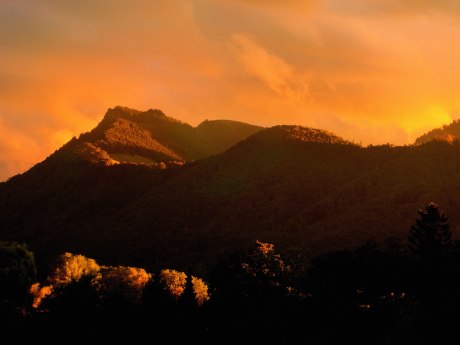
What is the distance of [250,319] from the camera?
8581cm

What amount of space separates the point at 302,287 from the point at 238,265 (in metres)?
10.2

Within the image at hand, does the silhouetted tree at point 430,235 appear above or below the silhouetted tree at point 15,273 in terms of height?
above

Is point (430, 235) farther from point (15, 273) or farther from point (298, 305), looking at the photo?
point (15, 273)

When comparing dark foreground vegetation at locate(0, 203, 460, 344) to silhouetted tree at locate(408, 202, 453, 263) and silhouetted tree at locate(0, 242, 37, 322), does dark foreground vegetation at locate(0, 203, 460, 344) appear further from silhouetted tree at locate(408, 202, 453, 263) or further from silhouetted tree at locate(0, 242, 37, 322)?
silhouetted tree at locate(0, 242, 37, 322)

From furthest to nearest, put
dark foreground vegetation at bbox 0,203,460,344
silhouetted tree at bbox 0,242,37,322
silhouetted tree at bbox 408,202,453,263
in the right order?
silhouetted tree at bbox 0,242,37,322
silhouetted tree at bbox 408,202,453,263
dark foreground vegetation at bbox 0,203,460,344

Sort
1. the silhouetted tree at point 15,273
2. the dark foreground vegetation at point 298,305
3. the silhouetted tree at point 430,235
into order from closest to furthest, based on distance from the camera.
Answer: the dark foreground vegetation at point 298,305, the silhouetted tree at point 430,235, the silhouetted tree at point 15,273

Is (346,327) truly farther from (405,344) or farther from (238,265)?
(238,265)

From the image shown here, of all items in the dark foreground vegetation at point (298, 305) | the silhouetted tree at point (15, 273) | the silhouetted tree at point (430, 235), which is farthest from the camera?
the silhouetted tree at point (15, 273)

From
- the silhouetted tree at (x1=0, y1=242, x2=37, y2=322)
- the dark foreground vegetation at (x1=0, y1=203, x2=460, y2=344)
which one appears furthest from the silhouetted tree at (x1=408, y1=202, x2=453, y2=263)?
the silhouetted tree at (x1=0, y1=242, x2=37, y2=322)

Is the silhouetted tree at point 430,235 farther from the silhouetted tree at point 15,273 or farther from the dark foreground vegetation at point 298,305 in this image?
the silhouetted tree at point 15,273

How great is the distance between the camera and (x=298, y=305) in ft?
282

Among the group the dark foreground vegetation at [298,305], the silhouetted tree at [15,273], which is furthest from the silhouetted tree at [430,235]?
the silhouetted tree at [15,273]

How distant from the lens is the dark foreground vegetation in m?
77.1

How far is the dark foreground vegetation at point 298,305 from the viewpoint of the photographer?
7712cm
